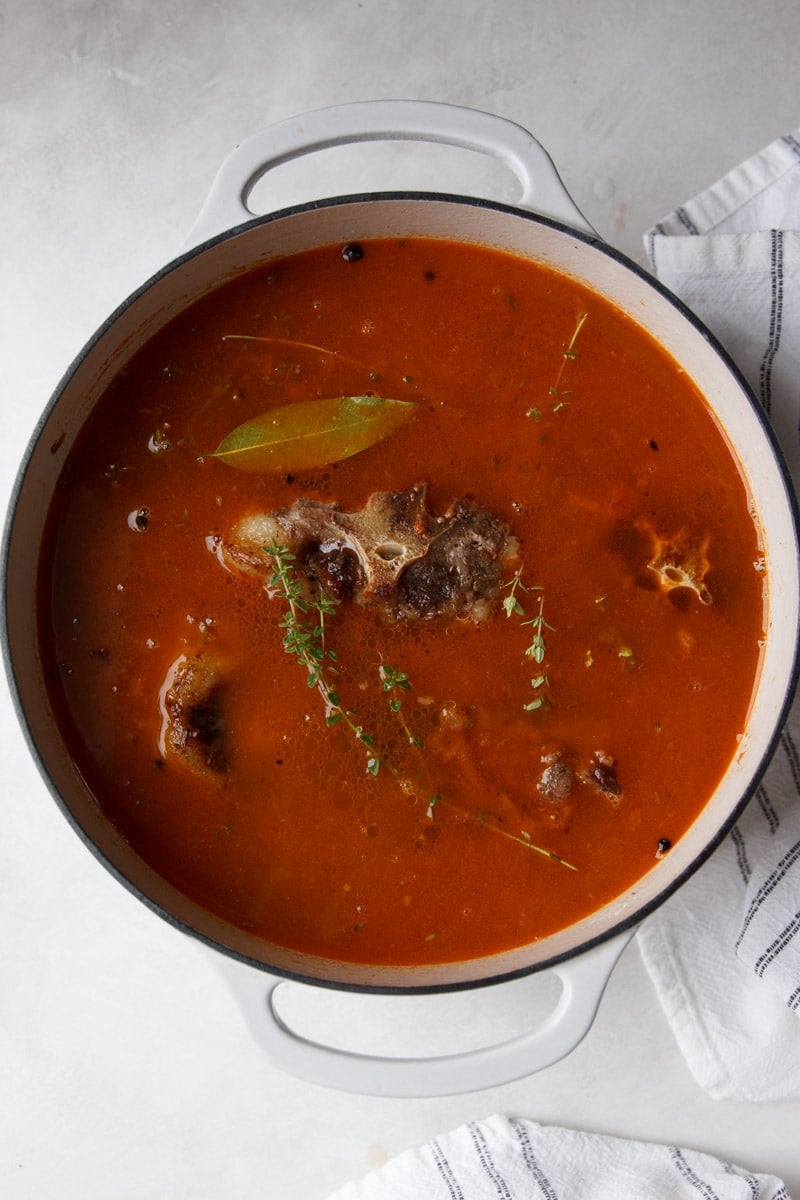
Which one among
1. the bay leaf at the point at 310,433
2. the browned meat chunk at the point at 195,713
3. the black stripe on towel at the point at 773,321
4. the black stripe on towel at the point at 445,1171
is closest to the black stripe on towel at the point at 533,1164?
the black stripe on towel at the point at 445,1171

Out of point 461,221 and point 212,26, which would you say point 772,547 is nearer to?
point 461,221

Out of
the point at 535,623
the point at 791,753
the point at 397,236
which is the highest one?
the point at 397,236

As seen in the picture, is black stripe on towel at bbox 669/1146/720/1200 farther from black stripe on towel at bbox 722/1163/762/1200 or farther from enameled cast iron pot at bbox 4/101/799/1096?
enameled cast iron pot at bbox 4/101/799/1096

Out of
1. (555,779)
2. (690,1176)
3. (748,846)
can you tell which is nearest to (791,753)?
(748,846)

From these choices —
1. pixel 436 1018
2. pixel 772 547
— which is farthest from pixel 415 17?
pixel 436 1018

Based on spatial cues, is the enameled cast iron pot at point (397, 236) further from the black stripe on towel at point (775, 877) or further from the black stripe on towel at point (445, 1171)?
the black stripe on towel at point (445, 1171)

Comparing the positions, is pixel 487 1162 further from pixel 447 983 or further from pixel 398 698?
pixel 398 698

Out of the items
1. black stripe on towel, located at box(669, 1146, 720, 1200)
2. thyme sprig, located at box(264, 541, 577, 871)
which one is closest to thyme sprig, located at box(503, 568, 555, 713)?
thyme sprig, located at box(264, 541, 577, 871)
